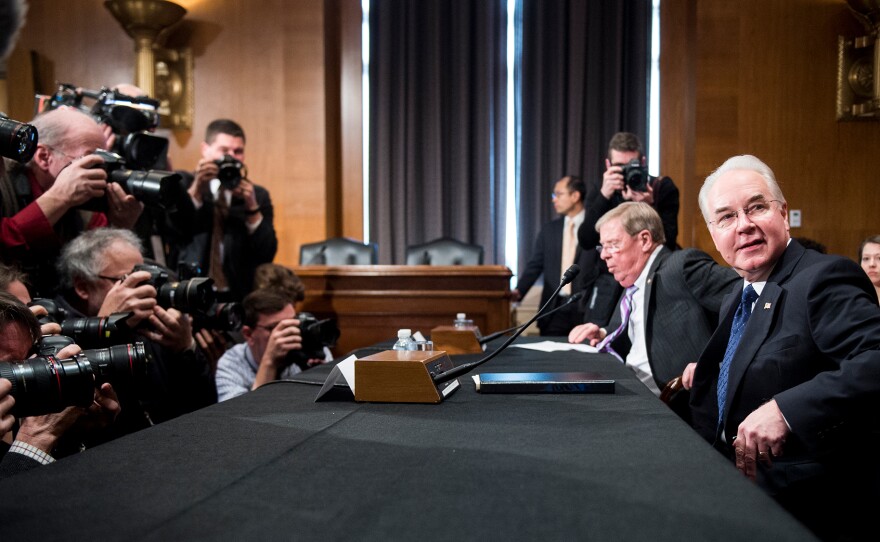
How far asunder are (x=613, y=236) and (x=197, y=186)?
187 centimetres

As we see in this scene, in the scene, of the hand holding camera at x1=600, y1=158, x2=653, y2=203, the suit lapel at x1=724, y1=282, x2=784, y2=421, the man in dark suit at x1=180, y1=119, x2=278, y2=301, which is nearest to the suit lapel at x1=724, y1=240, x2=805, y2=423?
the suit lapel at x1=724, y1=282, x2=784, y2=421

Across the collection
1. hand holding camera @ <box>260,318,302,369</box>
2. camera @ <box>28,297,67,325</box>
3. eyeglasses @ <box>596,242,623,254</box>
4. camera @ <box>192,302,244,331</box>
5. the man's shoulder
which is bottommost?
the man's shoulder

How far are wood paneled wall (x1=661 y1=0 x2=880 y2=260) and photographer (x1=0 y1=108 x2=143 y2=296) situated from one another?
13.2 ft

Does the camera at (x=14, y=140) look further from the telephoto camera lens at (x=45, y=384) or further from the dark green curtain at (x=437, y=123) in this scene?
the dark green curtain at (x=437, y=123)

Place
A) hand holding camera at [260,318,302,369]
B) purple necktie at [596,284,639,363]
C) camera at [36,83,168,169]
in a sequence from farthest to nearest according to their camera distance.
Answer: camera at [36,83,168,169]
purple necktie at [596,284,639,363]
hand holding camera at [260,318,302,369]

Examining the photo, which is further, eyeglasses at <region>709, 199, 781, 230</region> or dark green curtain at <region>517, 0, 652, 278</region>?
dark green curtain at <region>517, 0, 652, 278</region>

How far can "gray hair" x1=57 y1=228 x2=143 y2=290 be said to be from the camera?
220 cm

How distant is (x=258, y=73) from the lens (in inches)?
233

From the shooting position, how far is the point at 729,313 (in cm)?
174

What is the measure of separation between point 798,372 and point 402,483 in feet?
3.01

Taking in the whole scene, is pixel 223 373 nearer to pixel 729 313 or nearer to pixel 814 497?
pixel 729 313

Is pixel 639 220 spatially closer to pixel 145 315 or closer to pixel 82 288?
pixel 145 315

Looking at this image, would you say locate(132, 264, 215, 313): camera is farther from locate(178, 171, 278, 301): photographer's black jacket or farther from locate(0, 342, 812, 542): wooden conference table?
locate(178, 171, 278, 301): photographer's black jacket

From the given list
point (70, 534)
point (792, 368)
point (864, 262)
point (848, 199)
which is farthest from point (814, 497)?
point (848, 199)
